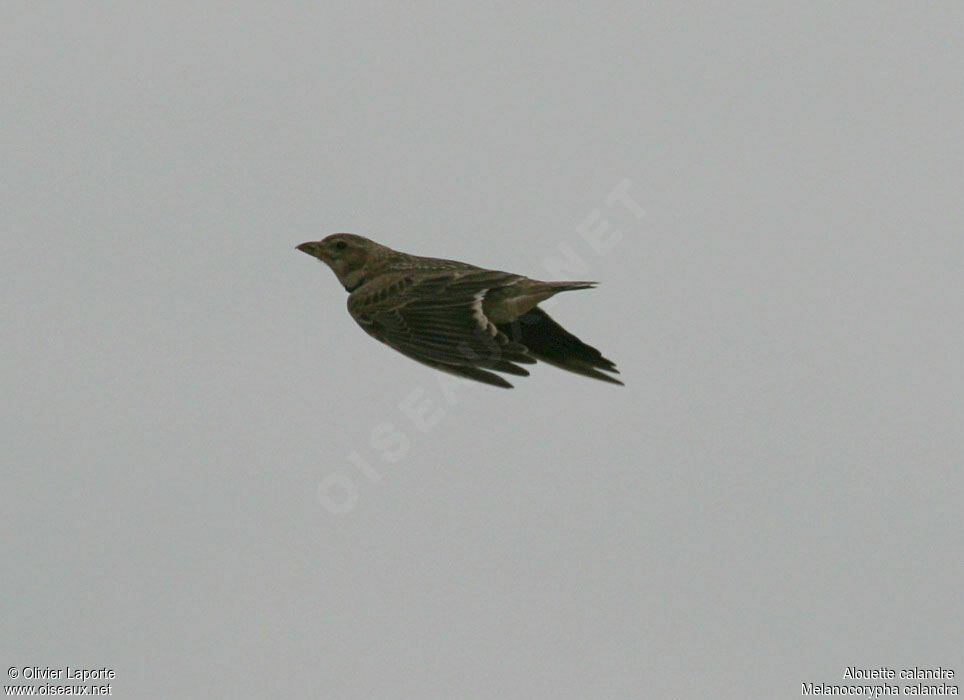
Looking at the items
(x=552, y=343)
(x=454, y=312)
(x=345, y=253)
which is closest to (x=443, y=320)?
(x=454, y=312)

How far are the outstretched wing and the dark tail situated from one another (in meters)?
0.82

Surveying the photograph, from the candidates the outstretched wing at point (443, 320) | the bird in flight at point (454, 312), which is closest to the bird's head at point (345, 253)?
the bird in flight at point (454, 312)

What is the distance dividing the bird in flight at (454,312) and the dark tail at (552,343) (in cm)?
1

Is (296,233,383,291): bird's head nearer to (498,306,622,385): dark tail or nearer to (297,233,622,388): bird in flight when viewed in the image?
A: (297,233,622,388): bird in flight

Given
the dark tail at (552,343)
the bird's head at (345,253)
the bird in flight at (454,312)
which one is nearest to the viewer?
the bird in flight at (454,312)

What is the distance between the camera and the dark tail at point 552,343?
16.6m

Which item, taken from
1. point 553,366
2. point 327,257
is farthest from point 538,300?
point 327,257

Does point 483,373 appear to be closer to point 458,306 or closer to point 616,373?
point 458,306

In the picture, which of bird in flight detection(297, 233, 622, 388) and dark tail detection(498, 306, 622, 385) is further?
dark tail detection(498, 306, 622, 385)

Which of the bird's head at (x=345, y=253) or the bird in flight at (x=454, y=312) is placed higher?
the bird's head at (x=345, y=253)

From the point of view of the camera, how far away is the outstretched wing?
15.0 metres

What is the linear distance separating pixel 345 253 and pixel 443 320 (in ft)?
7.92

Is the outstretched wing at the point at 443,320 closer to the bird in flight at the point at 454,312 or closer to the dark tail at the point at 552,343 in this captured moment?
the bird in flight at the point at 454,312

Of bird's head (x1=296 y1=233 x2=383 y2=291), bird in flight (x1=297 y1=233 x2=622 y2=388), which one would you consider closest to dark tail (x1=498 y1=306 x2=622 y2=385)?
bird in flight (x1=297 y1=233 x2=622 y2=388)
